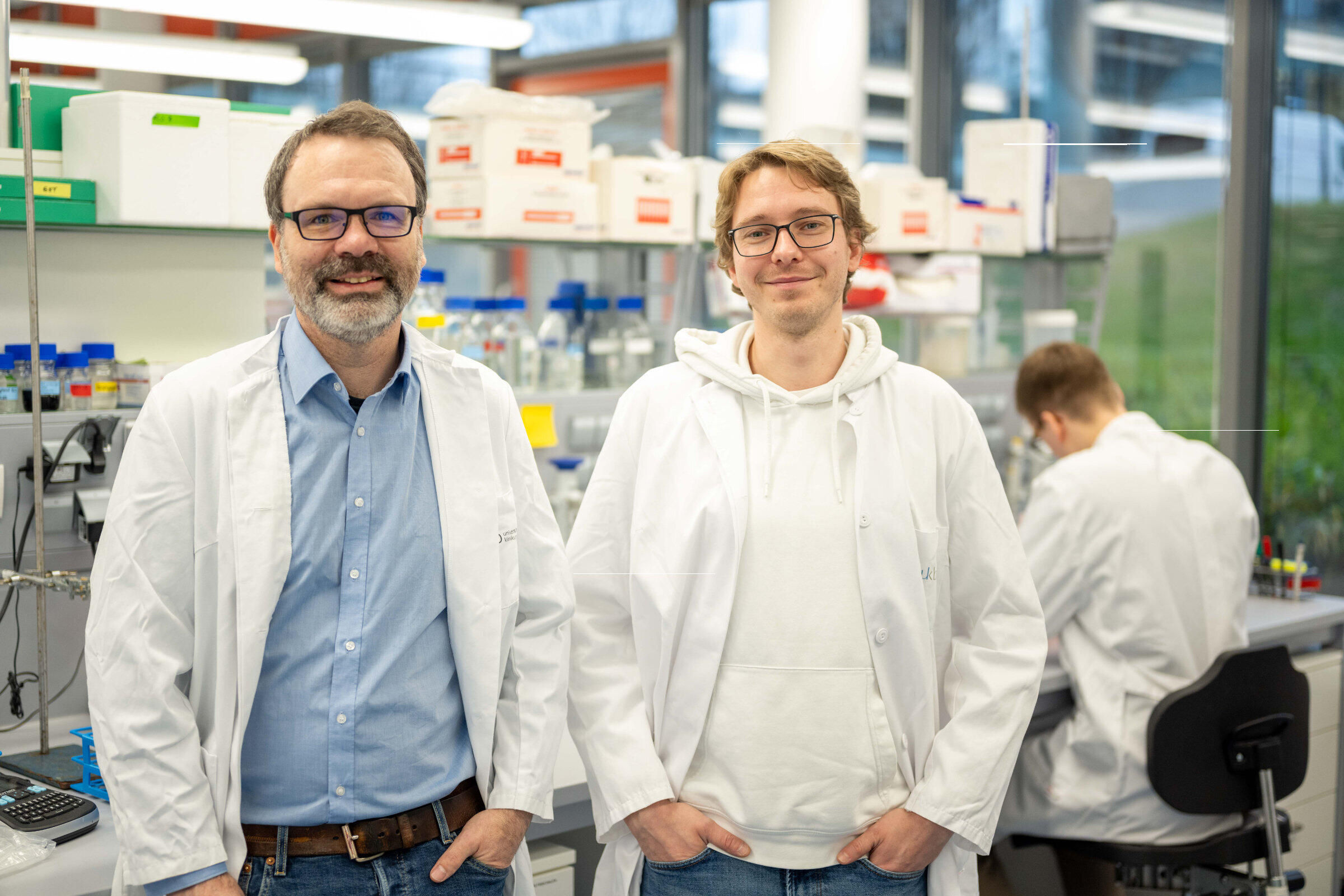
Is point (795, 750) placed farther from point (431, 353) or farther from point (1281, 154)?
point (1281, 154)

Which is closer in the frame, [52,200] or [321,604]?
[321,604]

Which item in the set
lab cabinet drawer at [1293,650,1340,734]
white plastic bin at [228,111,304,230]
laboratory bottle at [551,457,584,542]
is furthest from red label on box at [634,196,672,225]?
lab cabinet drawer at [1293,650,1340,734]

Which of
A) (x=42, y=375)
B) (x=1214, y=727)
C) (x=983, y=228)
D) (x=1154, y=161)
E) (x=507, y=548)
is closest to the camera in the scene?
(x=507, y=548)

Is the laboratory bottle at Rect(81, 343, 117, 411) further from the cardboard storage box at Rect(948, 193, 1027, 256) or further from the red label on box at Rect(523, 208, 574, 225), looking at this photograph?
the cardboard storage box at Rect(948, 193, 1027, 256)

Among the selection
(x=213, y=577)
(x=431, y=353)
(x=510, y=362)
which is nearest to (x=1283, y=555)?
(x=510, y=362)

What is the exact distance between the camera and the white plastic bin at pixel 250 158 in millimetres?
2051

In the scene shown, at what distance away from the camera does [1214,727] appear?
2.27 meters

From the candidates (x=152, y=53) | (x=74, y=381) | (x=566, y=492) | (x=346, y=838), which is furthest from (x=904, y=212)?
(x=152, y=53)

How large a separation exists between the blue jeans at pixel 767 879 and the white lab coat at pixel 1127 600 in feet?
3.33

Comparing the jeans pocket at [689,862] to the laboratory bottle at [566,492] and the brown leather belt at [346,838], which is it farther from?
the laboratory bottle at [566,492]

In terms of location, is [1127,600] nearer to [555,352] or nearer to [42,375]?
[555,352]

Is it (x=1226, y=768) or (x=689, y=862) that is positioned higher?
(x=689, y=862)

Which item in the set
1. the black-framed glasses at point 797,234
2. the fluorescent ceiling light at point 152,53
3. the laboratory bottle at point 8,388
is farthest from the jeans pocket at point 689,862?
the fluorescent ceiling light at point 152,53

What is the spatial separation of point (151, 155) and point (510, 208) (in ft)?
2.45
